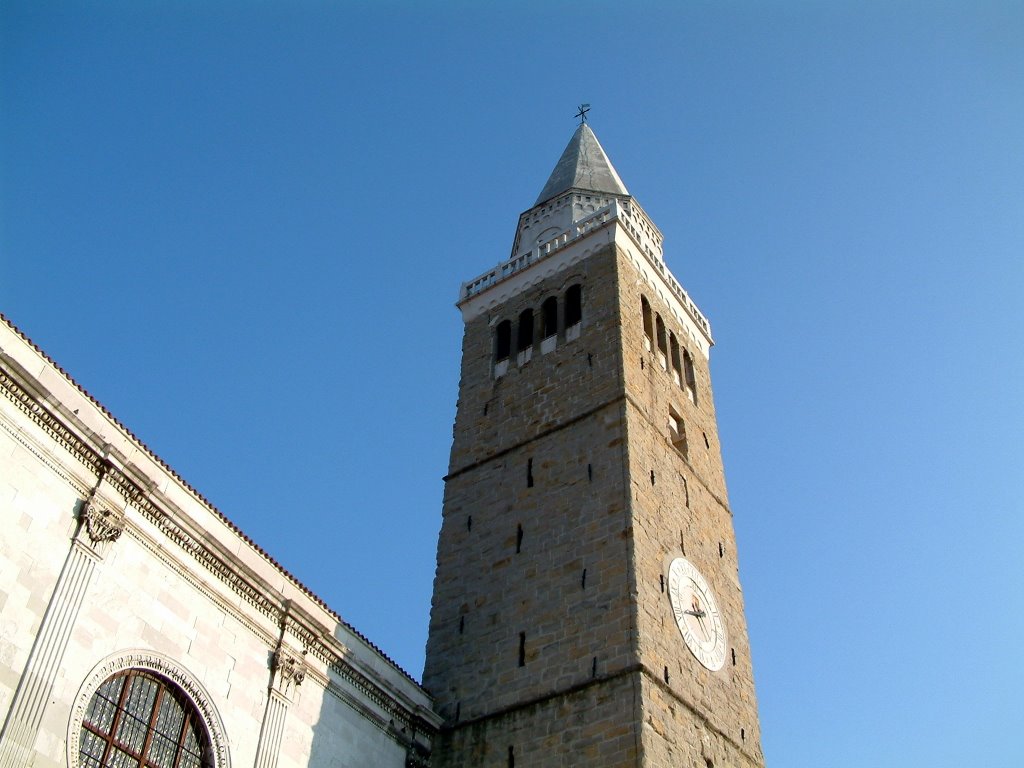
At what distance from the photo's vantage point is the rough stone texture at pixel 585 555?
21.6 metres

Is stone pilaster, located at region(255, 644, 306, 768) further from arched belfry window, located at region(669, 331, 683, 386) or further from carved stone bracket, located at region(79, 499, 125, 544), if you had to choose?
arched belfry window, located at region(669, 331, 683, 386)

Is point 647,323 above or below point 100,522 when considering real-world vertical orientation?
above

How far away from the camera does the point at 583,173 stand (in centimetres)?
3853

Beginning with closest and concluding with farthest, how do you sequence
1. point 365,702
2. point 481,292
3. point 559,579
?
point 365,702 < point 559,579 < point 481,292

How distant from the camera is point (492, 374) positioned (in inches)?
1201

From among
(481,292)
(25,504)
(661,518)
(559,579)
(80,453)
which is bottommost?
(25,504)

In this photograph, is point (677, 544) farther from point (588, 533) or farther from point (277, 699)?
point (277, 699)

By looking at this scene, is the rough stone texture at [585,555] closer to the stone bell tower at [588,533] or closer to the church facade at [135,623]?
the stone bell tower at [588,533]

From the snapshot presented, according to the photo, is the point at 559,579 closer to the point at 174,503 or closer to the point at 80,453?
the point at 174,503

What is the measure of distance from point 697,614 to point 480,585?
5.09 m

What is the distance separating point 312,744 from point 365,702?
194 cm

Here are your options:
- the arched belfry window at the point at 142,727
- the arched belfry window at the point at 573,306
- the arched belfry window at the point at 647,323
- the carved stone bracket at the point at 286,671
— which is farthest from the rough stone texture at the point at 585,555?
the arched belfry window at the point at 142,727

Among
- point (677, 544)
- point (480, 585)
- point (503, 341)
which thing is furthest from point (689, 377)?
Answer: point (480, 585)

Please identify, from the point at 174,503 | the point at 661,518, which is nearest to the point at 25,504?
the point at 174,503
